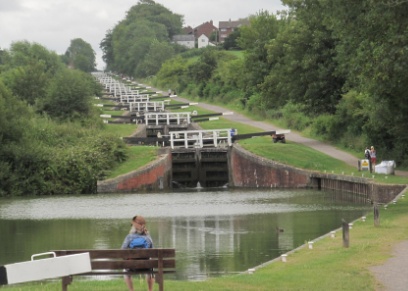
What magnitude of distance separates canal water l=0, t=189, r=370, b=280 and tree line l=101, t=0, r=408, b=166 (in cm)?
Result: 512

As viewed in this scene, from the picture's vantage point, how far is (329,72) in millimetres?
57219

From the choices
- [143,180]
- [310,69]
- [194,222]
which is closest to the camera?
[194,222]

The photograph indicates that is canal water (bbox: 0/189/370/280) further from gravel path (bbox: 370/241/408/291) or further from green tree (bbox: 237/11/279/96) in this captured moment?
green tree (bbox: 237/11/279/96)

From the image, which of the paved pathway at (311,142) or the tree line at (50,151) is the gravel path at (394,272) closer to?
the paved pathway at (311,142)

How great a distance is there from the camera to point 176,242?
102 feet

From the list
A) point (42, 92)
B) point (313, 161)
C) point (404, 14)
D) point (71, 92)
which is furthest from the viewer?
point (42, 92)

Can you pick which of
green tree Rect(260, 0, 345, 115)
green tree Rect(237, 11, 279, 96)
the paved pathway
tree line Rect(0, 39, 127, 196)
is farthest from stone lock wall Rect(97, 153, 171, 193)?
green tree Rect(237, 11, 279, 96)

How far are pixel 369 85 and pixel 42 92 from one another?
48.1m

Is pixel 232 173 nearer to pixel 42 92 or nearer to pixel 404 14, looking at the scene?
pixel 42 92

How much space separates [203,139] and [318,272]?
4302 centimetres

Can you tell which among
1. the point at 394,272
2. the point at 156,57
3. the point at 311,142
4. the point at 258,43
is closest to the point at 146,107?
the point at 258,43

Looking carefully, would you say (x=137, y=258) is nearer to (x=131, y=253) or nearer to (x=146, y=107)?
(x=131, y=253)

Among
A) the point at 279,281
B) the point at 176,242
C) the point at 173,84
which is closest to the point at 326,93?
the point at 176,242

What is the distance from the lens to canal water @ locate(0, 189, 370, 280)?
28078 millimetres
